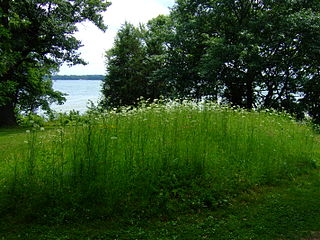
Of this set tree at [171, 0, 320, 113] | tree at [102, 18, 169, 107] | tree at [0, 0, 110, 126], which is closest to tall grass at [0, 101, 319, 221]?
tree at [171, 0, 320, 113]

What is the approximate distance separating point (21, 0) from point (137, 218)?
1425cm

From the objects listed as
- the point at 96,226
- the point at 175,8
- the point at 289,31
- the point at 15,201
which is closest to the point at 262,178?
the point at 96,226

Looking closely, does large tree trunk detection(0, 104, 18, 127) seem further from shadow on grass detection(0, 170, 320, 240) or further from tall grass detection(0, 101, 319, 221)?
shadow on grass detection(0, 170, 320, 240)

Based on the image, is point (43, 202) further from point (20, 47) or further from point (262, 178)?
point (20, 47)

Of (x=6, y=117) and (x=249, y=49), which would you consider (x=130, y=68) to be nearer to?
(x=6, y=117)

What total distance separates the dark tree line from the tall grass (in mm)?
9285

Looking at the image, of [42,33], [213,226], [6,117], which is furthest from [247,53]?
[6,117]

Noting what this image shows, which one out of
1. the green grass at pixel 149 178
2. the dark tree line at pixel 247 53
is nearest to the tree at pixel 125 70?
the dark tree line at pixel 247 53

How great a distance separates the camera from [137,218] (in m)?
4.62

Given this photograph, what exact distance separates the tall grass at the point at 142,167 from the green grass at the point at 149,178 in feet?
0.06

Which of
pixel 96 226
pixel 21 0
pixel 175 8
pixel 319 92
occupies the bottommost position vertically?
pixel 96 226

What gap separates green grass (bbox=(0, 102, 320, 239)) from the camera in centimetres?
461

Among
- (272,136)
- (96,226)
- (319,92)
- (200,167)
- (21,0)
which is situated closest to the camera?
(96,226)

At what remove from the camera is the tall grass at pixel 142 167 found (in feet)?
15.7
